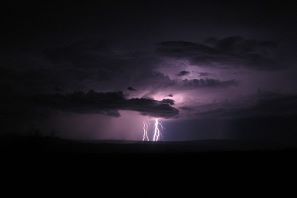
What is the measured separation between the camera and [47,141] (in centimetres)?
12644

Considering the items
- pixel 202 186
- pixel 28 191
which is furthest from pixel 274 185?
pixel 28 191

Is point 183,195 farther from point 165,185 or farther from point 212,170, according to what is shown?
point 212,170

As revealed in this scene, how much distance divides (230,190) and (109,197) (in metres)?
11.0

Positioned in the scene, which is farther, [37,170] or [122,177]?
[37,170]

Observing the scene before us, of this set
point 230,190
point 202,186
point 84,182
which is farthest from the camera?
point 84,182

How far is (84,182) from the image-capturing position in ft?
123

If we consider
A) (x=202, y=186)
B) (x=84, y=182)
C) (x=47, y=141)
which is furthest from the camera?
(x=47, y=141)

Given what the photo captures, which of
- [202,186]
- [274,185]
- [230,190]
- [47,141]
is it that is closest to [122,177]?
[202,186]

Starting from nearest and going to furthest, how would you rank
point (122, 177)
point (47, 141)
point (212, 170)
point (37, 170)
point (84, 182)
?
point (84, 182) < point (122, 177) < point (212, 170) < point (37, 170) < point (47, 141)

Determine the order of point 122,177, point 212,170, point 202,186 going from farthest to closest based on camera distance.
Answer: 1. point 212,170
2. point 122,177
3. point 202,186

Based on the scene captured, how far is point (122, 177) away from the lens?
132ft

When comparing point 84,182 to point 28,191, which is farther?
point 84,182

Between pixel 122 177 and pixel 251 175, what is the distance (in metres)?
14.7

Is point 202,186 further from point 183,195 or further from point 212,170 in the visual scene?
point 212,170
